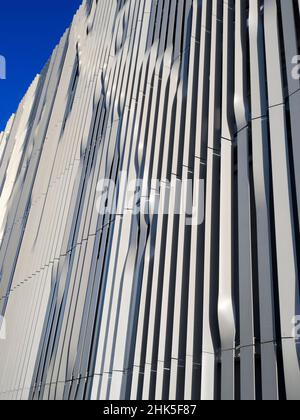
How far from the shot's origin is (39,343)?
1140 cm

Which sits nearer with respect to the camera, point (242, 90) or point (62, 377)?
point (242, 90)

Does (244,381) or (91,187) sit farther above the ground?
(91,187)

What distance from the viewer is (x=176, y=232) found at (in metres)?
7.02

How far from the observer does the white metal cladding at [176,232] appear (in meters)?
4.91

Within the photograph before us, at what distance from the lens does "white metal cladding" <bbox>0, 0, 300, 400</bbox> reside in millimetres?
4906

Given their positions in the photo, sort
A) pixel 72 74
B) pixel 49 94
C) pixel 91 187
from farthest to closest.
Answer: pixel 49 94 < pixel 72 74 < pixel 91 187

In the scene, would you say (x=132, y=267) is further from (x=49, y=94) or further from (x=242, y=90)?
(x=49, y=94)

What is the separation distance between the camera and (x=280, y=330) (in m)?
4.42

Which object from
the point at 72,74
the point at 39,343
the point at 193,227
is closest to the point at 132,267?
the point at 193,227

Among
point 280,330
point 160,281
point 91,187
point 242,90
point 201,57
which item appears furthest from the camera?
point 91,187

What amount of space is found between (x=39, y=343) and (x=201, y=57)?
7812mm

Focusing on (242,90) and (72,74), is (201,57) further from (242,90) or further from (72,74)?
(72,74)

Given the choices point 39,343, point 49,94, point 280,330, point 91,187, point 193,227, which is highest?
point 49,94

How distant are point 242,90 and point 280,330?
3.43 m
